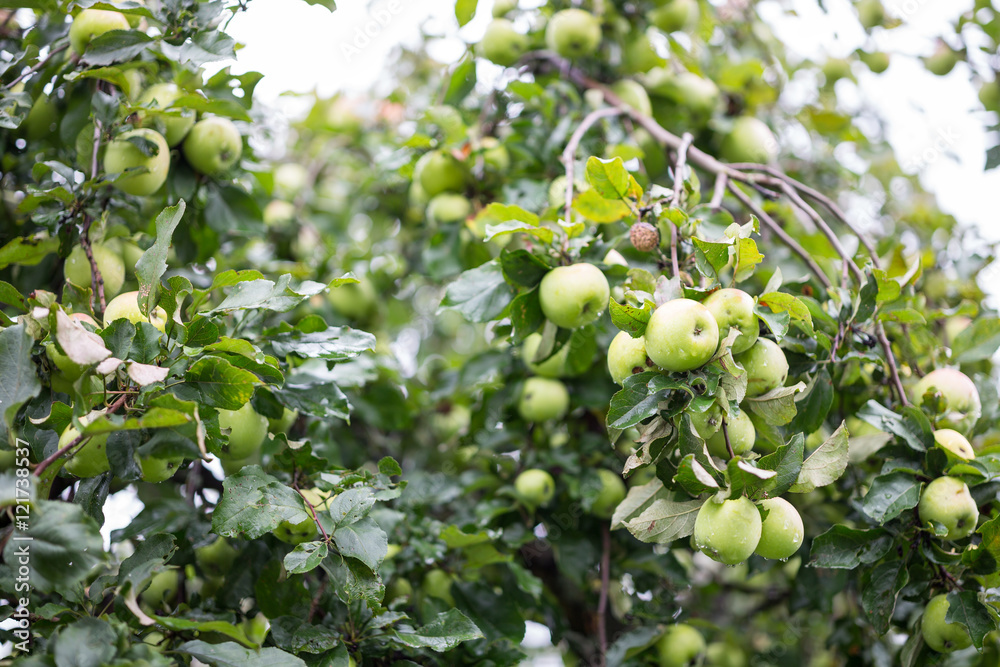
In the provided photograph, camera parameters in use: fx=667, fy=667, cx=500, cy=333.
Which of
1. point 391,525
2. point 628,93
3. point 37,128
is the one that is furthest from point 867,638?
point 37,128

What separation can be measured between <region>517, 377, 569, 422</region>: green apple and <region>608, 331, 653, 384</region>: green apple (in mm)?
536

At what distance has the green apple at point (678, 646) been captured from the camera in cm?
173

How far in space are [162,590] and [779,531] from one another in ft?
4.73

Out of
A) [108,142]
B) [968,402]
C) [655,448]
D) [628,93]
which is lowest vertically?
[968,402]

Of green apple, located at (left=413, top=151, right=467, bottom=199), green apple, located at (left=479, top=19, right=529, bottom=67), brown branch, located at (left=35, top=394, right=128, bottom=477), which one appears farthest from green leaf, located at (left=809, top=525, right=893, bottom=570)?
green apple, located at (left=479, top=19, right=529, bottom=67)

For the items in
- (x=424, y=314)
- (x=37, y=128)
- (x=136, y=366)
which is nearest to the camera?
(x=136, y=366)

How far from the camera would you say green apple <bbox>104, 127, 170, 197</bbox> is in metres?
1.45

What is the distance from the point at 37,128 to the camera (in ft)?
5.55

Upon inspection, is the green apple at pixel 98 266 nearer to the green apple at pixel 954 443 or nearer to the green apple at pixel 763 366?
the green apple at pixel 763 366

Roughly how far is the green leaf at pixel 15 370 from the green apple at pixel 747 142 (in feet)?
6.93

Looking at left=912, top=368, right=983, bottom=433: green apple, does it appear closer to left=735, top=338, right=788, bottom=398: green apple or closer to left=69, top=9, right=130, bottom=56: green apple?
left=735, top=338, right=788, bottom=398: green apple

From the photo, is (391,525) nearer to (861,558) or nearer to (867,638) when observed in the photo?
(861,558)

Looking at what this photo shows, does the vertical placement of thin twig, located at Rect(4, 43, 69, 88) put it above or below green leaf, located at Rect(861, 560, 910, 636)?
above

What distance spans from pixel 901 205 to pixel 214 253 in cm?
304
